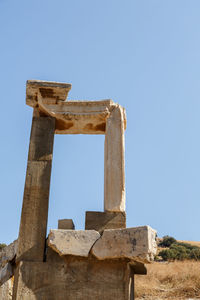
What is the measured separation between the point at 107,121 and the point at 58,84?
3.77 ft

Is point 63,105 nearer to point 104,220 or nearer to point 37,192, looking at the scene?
point 37,192

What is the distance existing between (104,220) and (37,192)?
1224 millimetres

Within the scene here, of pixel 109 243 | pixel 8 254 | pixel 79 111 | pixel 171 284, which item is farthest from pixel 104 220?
pixel 171 284

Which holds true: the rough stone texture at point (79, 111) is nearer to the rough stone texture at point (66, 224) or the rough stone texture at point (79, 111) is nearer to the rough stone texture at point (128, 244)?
the rough stone texture at point (66, 224)

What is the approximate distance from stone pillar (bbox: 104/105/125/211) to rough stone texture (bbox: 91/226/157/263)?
2.53ft

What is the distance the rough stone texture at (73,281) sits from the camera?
15.8 feet

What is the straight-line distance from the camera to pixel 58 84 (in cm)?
616

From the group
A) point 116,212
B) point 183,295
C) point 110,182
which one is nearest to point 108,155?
point 110,182

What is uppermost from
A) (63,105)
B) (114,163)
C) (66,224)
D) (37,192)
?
(63,105)

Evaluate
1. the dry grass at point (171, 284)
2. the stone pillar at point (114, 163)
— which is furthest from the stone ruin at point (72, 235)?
the dry grass at point (171, 284)

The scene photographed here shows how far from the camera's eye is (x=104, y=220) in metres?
5.49

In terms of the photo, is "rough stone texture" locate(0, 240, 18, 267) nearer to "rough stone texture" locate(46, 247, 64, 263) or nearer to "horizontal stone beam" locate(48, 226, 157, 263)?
"rough stone texture" locate(46, 247, 64, 263)

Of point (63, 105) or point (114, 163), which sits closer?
point (114, 163)

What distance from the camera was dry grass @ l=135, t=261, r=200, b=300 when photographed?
890 cm
